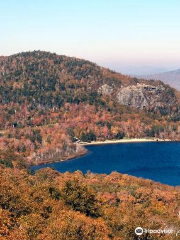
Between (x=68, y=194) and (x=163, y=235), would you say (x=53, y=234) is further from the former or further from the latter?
(x=68, y=194)

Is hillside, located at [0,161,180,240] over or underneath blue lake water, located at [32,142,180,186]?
over

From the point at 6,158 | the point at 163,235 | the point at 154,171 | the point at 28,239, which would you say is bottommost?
the point at 154,171

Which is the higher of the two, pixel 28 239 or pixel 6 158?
pixel 28 239

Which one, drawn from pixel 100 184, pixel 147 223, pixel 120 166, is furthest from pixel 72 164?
pixel 147 223

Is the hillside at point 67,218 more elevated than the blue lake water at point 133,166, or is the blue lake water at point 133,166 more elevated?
the hillside at point 67,218

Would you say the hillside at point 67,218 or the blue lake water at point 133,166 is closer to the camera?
the hillside at point 67,218

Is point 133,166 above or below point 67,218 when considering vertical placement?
below

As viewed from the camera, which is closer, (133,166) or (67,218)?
(67,218)

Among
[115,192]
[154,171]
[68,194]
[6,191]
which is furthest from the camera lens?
[154,171]

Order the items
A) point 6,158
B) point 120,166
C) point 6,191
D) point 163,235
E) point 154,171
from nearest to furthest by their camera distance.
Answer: point 163,235 → point 6,191 → point 6,158 → point 154,171 → point 120,166

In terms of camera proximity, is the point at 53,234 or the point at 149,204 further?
the point at 149,204

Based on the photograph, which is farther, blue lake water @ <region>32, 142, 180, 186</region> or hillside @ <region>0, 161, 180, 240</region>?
blue lake water @ <region>32, 142, 180, 186</region>
